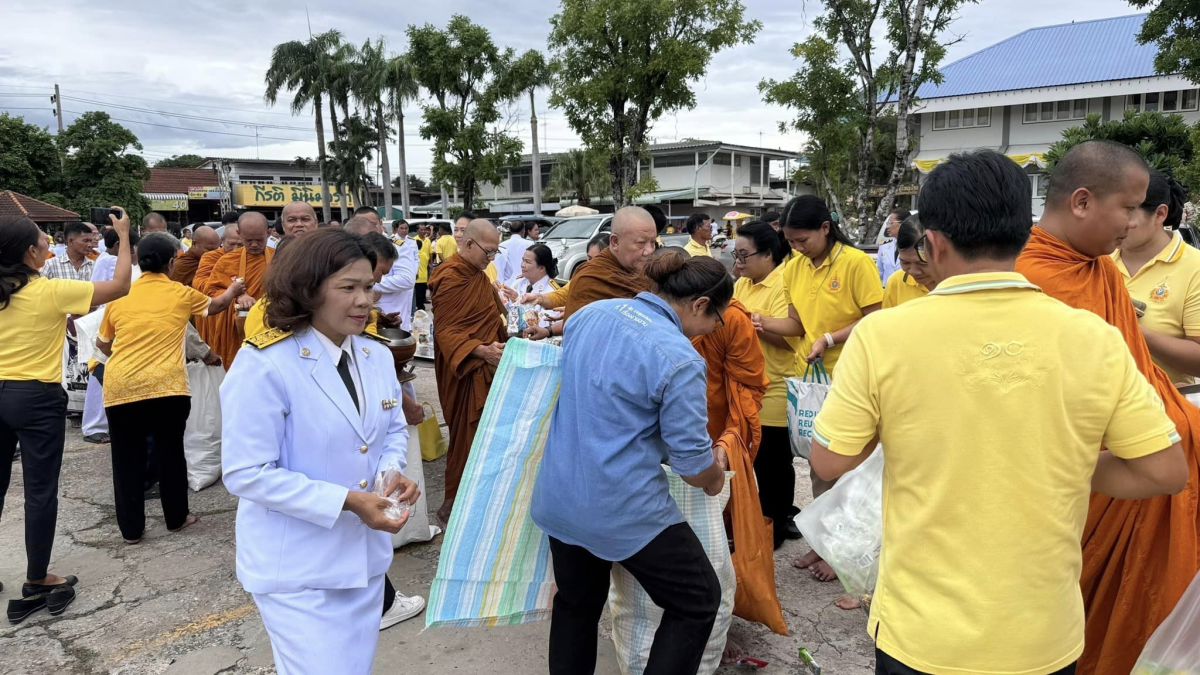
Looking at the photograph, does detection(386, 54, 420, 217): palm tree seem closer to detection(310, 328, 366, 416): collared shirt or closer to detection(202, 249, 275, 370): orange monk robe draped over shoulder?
detection(202, 249, 275, 370): orange monk robe draped over shoulder

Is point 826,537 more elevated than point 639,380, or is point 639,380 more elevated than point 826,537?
point 639,380

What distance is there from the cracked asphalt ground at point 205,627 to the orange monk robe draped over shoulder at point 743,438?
32 cm

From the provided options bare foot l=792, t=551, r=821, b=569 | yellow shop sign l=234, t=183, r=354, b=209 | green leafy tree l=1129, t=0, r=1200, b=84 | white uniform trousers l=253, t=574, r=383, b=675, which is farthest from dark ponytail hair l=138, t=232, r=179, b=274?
yellow shop sign l=234, t=183, r=354, b=209

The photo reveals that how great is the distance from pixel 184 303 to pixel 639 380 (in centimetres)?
338

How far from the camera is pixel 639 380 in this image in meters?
1.99

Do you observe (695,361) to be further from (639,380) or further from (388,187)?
(388,187)

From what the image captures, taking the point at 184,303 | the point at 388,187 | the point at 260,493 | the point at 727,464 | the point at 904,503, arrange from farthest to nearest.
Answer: the point at 388,187 < the point at 184,303 < the point at 727,464 < the point at 260,493 < the point at 904,503

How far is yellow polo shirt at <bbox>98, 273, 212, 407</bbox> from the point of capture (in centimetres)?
402

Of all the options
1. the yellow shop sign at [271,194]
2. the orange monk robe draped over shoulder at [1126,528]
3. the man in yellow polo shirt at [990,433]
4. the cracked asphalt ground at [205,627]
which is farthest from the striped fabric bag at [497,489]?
the yellow shop sign at [271,194]

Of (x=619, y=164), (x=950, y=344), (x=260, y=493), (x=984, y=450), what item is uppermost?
(x=619, y=164)

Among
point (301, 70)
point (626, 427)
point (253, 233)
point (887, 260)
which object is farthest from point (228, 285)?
point (301, 70)

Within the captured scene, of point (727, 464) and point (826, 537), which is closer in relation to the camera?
point (826, 537)

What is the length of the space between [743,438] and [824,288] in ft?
3.17

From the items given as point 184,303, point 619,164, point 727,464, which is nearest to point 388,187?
point 619,164
